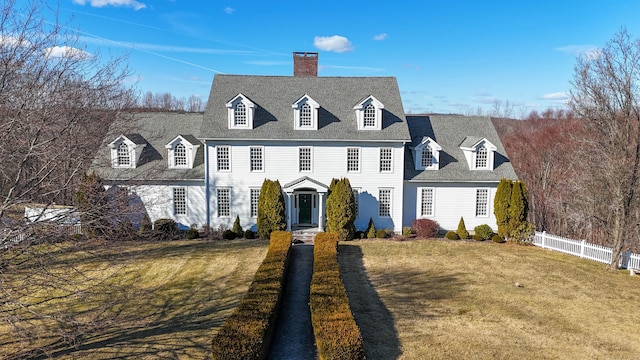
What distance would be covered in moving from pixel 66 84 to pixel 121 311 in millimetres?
7998

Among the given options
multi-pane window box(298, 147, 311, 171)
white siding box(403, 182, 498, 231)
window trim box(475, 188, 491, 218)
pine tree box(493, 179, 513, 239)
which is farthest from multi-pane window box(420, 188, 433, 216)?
multi-pane window box(298, 147, 311, 171)

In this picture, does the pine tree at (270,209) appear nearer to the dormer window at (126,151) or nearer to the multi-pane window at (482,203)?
the dormer window at (126,151)

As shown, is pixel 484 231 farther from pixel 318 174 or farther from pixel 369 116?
pixel 318 174

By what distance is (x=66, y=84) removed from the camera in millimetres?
11805

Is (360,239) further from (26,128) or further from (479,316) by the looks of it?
(26,128)

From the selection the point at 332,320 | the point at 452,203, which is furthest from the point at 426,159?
the point at 332,320

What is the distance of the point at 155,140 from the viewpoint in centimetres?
2830

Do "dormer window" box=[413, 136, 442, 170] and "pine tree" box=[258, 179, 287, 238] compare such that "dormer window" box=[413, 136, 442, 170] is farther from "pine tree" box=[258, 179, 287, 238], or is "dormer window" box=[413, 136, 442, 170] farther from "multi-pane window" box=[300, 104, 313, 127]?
"pine tree" box=[258, 179, 287, 238]

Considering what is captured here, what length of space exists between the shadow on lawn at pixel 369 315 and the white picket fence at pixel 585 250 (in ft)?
39.1

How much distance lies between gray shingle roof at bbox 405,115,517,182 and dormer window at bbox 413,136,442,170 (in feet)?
1.09

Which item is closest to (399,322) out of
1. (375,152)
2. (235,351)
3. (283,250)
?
(235,351)

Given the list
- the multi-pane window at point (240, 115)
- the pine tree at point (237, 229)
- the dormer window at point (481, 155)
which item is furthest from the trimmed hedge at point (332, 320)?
the dormer window at point (481, 155)

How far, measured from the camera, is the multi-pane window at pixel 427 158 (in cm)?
2742

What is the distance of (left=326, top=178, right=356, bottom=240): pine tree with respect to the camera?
2433cm
